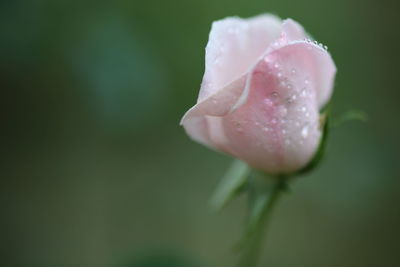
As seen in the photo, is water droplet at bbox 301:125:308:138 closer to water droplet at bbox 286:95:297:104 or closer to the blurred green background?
water droplet at bbox 286:95:297:104

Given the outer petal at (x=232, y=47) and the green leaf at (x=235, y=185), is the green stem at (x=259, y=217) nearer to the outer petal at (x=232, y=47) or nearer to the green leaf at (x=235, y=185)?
the green leaf at (x=235, y=185)

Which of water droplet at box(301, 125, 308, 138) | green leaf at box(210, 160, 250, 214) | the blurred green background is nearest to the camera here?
water droplet at box(301, 125, 308, 138)

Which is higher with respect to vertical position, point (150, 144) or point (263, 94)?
point (263, 94)

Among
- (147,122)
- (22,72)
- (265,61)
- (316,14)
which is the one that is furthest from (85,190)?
(265,61)

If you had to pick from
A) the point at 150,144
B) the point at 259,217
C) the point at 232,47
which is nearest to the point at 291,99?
the point at 232,47

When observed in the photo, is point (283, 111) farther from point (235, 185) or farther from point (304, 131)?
point (235, 185)

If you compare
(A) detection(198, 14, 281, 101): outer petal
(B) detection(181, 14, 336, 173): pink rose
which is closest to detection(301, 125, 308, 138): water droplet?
(B) detection(181, 14, 336, 173): pink rose
